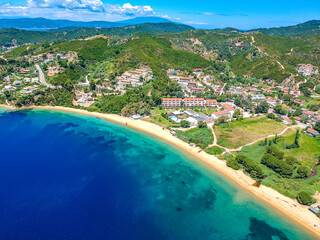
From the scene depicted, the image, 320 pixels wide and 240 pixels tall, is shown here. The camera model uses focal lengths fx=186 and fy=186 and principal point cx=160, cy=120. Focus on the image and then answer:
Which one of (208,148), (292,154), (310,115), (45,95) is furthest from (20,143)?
(310,115)

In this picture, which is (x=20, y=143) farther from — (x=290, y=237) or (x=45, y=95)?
(x=290, y=237)

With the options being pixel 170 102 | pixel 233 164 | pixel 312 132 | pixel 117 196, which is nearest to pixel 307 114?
pixel 312 132

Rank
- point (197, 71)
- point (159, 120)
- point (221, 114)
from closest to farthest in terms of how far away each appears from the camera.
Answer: point (159, 120) < point (221, 114) < point (197, 71)

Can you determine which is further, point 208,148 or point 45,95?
→ point 45,95

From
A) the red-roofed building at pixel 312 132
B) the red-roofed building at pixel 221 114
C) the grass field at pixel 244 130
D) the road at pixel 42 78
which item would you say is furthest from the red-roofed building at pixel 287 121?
the road at pixel 42 78

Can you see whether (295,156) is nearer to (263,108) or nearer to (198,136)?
(198,136)
